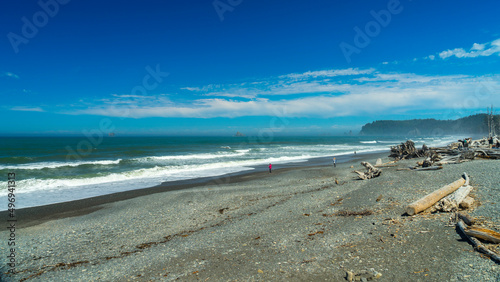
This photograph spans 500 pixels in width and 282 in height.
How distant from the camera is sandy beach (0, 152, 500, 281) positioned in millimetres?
4988

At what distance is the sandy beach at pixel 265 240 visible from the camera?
A: 4988 millimetres

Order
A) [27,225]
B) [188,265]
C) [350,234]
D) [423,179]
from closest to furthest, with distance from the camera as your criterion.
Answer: [188,265]
[350,234]
[27,225]
[423,179]

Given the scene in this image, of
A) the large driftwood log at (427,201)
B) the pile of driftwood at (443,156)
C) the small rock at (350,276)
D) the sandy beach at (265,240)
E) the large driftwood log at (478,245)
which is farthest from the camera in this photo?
the pile of driftwood at (443,156)

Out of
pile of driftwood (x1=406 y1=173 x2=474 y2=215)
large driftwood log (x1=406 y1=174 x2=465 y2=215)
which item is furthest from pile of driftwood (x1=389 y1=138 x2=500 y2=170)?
pile of driftwood (x1=406 y1=173 x2=474 y2=215)

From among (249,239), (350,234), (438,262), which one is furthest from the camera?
(249,239)

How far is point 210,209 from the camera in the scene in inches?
433

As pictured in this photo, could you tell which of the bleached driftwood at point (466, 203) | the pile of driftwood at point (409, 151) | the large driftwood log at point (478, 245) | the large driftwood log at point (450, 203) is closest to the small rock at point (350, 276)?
the large driftwood log at point (478, 245)

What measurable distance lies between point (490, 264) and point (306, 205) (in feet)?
19.6

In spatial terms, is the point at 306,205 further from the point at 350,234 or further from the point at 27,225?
the point at 27,225

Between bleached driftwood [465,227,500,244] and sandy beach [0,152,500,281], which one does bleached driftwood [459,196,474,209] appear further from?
bleached driftwood [465,227,500,244]

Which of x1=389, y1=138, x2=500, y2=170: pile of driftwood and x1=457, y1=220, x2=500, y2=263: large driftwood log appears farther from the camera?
x1=389, y1=138, x2=500, y2=170: pile of driftwood

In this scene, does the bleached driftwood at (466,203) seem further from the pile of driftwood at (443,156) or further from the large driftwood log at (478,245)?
the pile of driftwood at (443,156)

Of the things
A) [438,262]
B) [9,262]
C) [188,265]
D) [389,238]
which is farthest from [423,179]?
[9,262]

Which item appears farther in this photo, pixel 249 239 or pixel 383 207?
pixel 383 207
